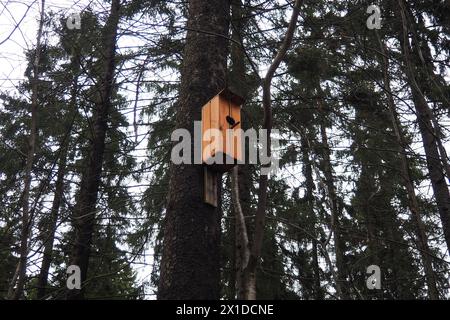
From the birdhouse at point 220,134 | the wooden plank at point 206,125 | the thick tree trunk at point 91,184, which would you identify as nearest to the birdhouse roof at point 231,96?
the birdhouse at point 220,134

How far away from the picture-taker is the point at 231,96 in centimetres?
348

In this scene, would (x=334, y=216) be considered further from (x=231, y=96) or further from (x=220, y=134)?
(x=231, y=96)

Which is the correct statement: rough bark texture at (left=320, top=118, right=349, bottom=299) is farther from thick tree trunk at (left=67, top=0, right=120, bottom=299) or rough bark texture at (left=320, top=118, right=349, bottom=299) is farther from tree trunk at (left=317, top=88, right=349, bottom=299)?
thick tree trunk at (left=67, top=0, right=120, bottom=299)

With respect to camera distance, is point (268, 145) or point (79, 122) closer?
point (268, 145)

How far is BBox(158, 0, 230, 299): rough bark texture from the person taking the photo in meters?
2.86

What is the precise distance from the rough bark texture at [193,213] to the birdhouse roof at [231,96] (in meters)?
0.20

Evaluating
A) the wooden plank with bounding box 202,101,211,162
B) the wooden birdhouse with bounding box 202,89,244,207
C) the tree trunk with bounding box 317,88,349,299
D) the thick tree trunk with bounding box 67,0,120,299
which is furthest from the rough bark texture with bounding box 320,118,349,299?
the thick tree trunk with bounding box 67,0,120,299

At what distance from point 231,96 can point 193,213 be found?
987mm

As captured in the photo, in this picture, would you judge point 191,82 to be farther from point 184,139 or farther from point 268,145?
point 268,145

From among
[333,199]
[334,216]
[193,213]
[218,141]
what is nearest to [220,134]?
[218,141]

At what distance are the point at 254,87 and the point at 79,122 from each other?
4599 mm

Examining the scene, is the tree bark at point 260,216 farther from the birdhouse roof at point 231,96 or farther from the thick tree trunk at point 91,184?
the thick tree trunk at point 91,184

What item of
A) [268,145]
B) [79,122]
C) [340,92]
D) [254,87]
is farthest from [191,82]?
[79,122]
